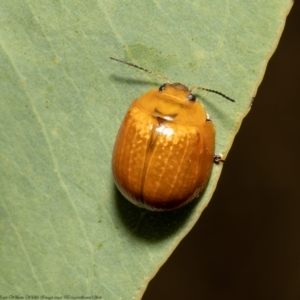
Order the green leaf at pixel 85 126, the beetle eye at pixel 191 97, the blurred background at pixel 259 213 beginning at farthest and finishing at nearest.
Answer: the blurred background at pixel 259 213, the beetle eye at pixel 191 97, the green leaf at pixel 85 126

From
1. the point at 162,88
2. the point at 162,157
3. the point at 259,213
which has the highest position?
the point at 162,88

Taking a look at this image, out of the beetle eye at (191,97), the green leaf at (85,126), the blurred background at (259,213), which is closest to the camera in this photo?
the green leaf at (85,126)

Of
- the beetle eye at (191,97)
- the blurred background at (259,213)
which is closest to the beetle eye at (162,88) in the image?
the beetle eye at (191,97)

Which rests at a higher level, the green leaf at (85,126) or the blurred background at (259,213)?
the green leaf at (85,126)

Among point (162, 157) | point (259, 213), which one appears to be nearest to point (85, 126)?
point (162, 157)

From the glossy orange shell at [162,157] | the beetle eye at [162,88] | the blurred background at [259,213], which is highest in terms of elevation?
the beetle eye at [162,88]

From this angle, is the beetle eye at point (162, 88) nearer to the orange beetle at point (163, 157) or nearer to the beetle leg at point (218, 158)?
the orange beetle at point (163, 157)

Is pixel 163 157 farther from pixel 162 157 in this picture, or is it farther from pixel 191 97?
pixel 191 97

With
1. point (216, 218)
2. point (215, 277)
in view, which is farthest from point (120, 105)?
point (215, 277)
